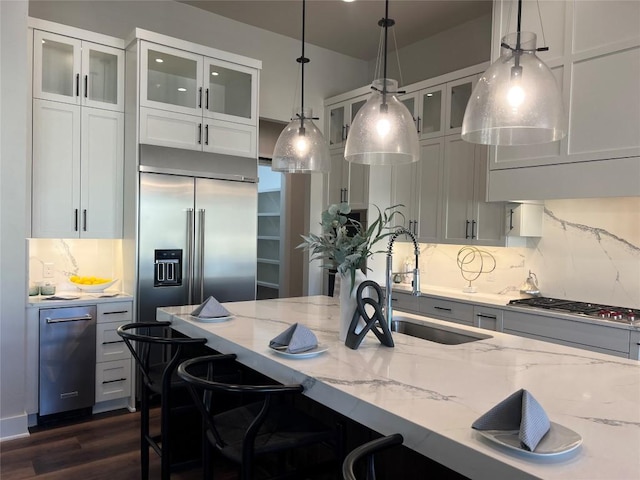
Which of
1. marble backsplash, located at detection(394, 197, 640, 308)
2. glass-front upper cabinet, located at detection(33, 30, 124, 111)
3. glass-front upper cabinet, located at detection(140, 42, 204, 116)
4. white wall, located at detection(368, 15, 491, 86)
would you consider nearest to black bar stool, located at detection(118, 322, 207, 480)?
glass-front upper cabinet, located at detection(140, 42, 204, 116)

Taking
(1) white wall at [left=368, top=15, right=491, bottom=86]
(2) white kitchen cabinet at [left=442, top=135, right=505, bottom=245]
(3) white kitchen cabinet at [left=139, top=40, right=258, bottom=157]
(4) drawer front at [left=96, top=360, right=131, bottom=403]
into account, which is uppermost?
(1) white wall at [left=368, top=15, right=491, bottom=86]

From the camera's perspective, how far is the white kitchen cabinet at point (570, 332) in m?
2.83

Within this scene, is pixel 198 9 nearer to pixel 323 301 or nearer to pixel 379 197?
pixel 379 197

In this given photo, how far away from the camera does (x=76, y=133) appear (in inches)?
142

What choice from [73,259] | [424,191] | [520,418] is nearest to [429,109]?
[424,191]

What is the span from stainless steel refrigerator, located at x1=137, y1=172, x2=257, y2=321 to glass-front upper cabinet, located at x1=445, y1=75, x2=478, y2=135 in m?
1.82

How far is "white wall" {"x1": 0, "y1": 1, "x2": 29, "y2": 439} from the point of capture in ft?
10.1

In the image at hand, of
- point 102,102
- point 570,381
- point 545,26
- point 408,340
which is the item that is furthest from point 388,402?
point 102,102

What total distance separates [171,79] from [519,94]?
2.99m

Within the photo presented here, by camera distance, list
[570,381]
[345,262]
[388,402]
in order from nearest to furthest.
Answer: [388,402] < [570,381] < [345,262]

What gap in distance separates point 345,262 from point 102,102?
2720 millimetres

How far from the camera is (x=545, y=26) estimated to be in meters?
3.33

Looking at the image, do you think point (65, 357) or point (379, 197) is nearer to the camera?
point (65, 357)

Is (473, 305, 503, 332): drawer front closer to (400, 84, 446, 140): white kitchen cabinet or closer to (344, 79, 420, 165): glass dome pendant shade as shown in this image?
(400, 84, 446, 140): white kitchen cabinet
